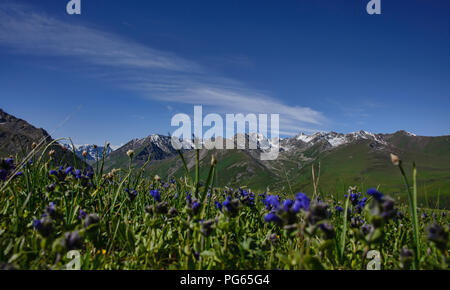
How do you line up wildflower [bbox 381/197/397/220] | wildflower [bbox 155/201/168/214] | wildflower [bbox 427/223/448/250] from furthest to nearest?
wildflower [bbox 155/201/168/214] < wildflower [bbox 427/223/448/250] < wildflower [bbox 381/197/397/220]

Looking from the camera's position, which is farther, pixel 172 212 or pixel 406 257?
pixel 172 212

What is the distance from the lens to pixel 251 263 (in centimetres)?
297

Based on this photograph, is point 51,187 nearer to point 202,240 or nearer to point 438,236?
point 202,240

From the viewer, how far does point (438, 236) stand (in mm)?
2377

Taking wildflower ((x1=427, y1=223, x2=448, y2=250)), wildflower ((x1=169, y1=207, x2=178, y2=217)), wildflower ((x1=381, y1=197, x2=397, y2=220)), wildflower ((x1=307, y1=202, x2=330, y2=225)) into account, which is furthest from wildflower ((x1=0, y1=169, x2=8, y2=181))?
wildflower ((x1=427, y1=223, x2=448, y2=250))

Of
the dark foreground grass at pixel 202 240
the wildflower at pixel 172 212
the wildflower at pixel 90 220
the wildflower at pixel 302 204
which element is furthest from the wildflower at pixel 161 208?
the wildflower at pixel 302 204

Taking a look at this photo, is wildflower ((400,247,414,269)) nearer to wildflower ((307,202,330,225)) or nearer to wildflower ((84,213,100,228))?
wildflower ((307,202,330,225))

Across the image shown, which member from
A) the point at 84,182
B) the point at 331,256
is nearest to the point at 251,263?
the point at 331,256

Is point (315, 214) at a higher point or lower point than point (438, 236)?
higher

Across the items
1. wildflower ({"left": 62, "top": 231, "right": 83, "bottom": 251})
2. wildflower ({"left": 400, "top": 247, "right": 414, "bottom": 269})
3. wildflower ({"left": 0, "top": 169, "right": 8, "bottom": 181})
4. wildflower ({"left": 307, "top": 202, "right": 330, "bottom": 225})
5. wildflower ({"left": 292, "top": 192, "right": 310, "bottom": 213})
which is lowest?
wildflower ({"left": 400, "top": 247, "right": 414, "bottom": 269})

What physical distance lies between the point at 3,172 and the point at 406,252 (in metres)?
5.11

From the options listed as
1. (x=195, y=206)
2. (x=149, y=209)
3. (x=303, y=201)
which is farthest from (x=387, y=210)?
(x=149, y=209)

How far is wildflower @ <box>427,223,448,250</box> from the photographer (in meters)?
2.37
